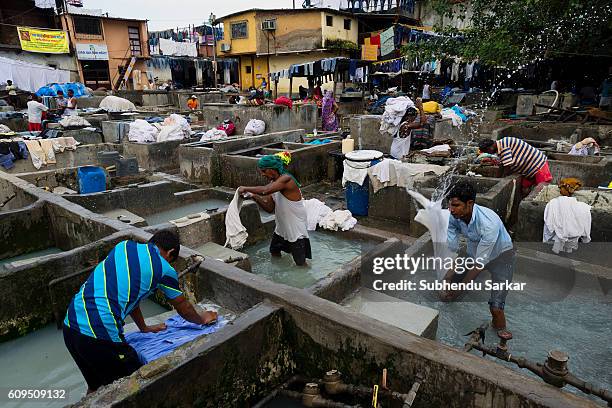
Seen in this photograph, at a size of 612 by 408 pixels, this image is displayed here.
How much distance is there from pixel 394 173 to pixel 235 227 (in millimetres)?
3234

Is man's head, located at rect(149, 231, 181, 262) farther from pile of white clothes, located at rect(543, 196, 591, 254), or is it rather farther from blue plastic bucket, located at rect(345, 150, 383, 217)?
blue plastic bucket, located at rect(345, 150, 383, 217)

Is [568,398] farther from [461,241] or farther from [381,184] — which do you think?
[381,184]

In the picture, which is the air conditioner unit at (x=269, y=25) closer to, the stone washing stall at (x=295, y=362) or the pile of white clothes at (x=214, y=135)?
the pile of white clothes at (x=214, y=135)

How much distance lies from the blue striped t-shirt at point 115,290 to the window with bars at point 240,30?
105ft

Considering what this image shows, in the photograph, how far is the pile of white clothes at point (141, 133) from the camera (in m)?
12.7

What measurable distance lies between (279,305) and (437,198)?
164 inches

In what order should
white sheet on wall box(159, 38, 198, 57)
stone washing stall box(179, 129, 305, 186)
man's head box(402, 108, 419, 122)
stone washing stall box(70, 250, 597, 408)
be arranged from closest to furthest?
1. stone washing stall box(70, 250, 597, 408)
2. man's head box(402, 108, 419, 122)
3. stone washing stall box(179, 129, 305, 186)
4. white sheet on wall box(159, 38, 198, 57)

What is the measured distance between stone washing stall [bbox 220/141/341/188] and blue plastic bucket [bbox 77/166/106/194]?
3141 millimetres

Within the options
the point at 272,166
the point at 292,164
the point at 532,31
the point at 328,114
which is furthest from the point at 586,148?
the point at 328,114

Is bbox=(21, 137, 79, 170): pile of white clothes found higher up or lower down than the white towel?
higher up

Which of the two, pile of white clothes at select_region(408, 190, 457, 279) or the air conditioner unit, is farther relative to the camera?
the air conditioner unit

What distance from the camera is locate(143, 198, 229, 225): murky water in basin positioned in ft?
28.1

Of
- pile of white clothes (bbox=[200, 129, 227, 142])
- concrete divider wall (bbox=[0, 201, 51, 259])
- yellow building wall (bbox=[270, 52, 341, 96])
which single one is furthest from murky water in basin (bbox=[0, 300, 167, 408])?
yellow building wall (bbox=[270, 52, 341, 96])

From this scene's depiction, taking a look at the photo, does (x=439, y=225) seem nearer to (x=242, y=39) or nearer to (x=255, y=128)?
(x=255, y=128)
